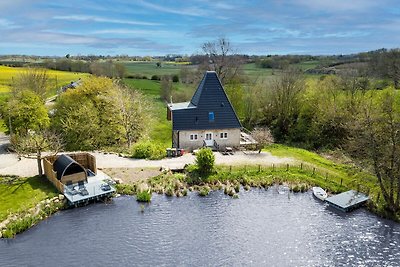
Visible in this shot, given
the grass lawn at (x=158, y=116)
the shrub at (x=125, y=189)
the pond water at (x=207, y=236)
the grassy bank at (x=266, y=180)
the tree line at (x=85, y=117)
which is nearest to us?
the pond water at (x=207, y=236)

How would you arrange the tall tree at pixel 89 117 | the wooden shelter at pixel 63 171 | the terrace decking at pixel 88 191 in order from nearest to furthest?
the terrace decking at pixel 88 191
the wooden shelter at pixel 63 171
the tall tree at pixel 89 117

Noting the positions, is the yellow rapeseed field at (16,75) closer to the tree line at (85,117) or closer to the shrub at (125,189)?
the tree line at (85,117)

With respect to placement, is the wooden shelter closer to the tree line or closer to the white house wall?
the tree line

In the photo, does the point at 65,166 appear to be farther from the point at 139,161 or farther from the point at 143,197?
the point at 139,161

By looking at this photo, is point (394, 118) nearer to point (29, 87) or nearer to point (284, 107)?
point (284, 107)

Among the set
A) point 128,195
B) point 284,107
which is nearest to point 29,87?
point 128,195

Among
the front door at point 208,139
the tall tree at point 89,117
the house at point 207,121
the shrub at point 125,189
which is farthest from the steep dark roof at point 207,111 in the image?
the shrub at point 125,189
